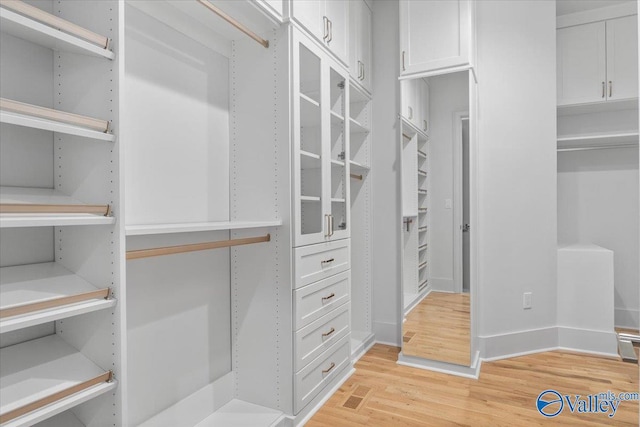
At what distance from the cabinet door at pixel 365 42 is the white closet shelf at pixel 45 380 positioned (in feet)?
8.47

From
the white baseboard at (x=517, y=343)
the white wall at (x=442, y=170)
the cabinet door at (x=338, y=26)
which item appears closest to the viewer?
the cabinet door at (x=338, y=26)

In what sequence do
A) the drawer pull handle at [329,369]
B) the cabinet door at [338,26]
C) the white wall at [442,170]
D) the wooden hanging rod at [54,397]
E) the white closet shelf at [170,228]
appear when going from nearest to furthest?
1. the wooden hanging rod at [54,397]
2. the white closet shelf at [170,228]
3. the drawer pull handle at [329,369]
4. the cabinet door at [338,26]
5. the white wall at [442,170]

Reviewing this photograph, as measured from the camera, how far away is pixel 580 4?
3209 mm

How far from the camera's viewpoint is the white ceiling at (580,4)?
3172 mm

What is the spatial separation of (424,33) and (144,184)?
226cm

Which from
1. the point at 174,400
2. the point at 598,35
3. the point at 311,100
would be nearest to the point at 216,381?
the point at 174,400

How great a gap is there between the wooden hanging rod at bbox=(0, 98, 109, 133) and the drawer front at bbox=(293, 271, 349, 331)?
1.21m

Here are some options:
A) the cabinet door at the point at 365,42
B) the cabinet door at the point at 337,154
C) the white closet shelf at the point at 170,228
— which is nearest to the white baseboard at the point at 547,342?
the cabinet door at the point at 337,154

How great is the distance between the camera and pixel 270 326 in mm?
2000

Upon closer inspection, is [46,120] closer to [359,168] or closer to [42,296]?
[42,296]

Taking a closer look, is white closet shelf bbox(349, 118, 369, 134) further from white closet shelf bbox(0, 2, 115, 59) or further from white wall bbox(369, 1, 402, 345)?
white closet shelf bbox(0, 2, 115, 59)

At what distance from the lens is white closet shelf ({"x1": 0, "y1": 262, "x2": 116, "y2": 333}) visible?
2.93 ft

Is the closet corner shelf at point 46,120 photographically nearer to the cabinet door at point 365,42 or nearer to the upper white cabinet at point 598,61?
the cabinet door at point 365,42

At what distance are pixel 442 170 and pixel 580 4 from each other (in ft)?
6.44
